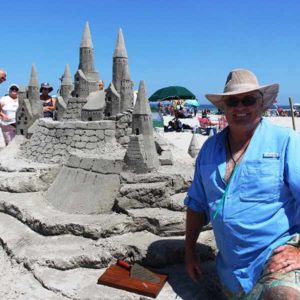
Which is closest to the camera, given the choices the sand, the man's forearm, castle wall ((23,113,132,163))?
the man's forearm

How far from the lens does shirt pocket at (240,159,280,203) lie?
2.50 m

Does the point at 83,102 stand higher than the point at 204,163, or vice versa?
the point at 83,102

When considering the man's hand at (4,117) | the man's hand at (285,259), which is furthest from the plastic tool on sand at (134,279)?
the man's hand at (4,117)

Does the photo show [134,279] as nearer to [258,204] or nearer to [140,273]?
[140,273]

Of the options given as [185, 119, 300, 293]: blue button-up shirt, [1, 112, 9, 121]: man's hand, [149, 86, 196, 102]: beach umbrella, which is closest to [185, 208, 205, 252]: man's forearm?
[185, 119, 300, 293]: blue button-up shirt

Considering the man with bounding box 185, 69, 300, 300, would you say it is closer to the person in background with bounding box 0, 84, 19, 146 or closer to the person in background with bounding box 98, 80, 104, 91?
the person in background with bounding box 98, 80, 104, 91

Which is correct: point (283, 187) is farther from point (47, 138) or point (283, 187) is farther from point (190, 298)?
point (47, 138)

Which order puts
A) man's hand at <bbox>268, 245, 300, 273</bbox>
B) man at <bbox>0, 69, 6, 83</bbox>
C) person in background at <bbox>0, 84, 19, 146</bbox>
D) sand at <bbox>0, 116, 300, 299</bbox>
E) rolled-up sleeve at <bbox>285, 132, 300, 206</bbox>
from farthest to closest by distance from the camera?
person in background at <bbox>0, 84, 19, 146</bbox>
man at <bbox>0, 69, 6, 83</bbox>
sand at <bbox>0, 116, 300, 299</bbox>
rolled-up sleeve at <bbox>285, 132, 300, 206</bbox>
man's hand at <bbox>268, 245, 300, 273</bbox>

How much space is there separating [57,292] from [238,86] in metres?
2.91

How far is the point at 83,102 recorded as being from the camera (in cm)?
1053

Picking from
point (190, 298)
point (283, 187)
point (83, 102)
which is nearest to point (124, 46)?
point (83, 102)

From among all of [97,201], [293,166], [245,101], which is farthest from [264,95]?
[97,201]

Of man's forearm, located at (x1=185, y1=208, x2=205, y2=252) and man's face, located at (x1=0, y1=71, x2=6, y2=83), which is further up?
man's face, located at (x1=0, y1=71, x2=6, y2=83)

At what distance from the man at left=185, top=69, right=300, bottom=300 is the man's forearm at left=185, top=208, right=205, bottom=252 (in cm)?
21
